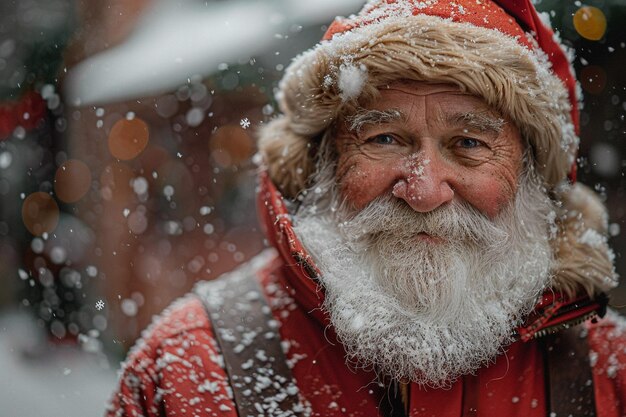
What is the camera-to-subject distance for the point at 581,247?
160 centimetres

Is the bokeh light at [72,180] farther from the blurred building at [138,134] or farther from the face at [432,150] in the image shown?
the face at [432,150]

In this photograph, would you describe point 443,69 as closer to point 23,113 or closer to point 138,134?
point 23,113

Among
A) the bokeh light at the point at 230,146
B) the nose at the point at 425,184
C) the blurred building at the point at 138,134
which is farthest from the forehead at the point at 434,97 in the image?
the bokeh light at the point at 230,146

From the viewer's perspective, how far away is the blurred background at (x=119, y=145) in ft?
7.84

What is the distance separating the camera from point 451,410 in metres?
1.47

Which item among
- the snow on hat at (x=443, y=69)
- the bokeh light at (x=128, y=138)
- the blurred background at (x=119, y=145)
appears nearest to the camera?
the snow on hat at (x=443, y=69)

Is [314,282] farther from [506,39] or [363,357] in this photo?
[506,39]

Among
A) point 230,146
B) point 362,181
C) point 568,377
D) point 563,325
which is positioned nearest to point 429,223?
point 362,181

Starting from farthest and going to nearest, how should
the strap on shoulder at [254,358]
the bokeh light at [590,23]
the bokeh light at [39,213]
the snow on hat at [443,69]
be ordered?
the bokeh light at [39,213]
the bokeh light at [590,23]
the strap on shoulder at [254,358]
the snow on hat at [443,69]

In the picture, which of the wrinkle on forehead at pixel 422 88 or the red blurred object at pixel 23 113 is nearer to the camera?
the wrinkle on forehead at pixel 422 88

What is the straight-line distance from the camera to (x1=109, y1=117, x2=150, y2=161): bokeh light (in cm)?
293

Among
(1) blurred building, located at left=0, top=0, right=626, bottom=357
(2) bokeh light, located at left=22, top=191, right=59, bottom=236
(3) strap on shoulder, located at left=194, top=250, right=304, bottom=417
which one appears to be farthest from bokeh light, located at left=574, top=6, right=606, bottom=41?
(2) bokeh light, located at left=22, top=191, right=59, bottom=236

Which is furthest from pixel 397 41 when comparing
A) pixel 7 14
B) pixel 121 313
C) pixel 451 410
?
pixel 121 313

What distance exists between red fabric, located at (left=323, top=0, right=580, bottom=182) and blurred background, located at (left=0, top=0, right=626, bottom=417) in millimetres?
556
